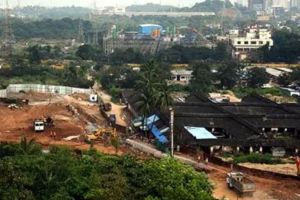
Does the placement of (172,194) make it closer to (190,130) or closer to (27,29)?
(190,130)

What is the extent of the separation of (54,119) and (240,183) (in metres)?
21.8

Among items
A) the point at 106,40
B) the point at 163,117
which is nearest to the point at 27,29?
the point at 106,40

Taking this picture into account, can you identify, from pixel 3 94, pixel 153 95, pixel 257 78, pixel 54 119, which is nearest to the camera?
pixel 153 95

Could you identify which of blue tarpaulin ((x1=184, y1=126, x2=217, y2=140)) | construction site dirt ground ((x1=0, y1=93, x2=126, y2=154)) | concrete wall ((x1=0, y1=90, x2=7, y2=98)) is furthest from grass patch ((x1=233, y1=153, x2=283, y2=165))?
concrete wall ((x1=0, y1=90, x2=7, y2=98))

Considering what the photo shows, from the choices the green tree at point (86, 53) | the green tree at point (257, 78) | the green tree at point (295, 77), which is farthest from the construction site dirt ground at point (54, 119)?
the green tree at point (86, 53)

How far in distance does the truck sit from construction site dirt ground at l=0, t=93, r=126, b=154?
907cm

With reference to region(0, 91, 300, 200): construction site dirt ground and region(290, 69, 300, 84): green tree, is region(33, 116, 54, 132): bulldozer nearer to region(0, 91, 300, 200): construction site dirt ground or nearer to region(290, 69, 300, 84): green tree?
region(0, 91, 300, 200): construction site dirt ground

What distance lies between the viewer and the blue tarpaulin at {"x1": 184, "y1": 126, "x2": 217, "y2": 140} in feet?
109

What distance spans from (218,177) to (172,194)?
9.56m

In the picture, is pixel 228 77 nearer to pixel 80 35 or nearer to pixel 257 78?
pixel 257 78

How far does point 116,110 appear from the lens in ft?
159

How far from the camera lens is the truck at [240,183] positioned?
24.9 m

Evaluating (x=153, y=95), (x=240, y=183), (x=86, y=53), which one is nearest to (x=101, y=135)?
(x=153, y=95)

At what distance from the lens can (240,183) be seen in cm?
2509
